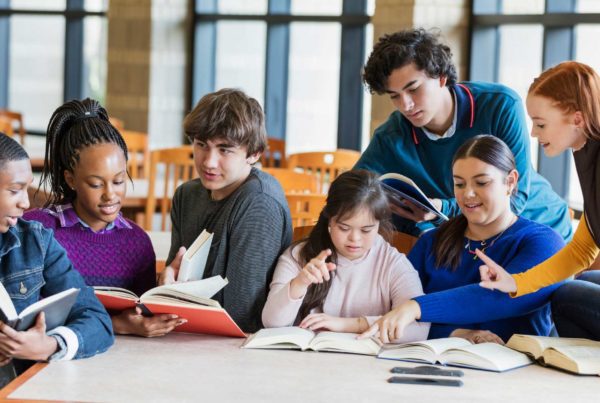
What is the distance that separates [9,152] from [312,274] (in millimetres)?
750

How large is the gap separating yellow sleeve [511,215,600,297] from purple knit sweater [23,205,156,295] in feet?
3.21

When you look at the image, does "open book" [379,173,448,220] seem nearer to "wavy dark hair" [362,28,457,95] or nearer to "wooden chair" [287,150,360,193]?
"wavy dark hair" [362,28,457,95]

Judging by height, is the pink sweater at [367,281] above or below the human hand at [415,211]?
below

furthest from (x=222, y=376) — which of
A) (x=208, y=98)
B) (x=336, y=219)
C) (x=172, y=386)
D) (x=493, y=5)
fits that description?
(x=493, y=5)

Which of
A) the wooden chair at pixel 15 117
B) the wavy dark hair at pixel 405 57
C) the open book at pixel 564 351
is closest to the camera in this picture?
the open book at pixel 564 351

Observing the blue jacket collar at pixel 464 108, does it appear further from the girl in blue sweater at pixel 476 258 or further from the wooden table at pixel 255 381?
the wooden table at pixel 255 381

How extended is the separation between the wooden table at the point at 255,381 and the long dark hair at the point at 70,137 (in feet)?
1.67

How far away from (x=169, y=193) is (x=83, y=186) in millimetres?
3189

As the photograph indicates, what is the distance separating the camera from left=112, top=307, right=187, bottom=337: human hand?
8.12 ft

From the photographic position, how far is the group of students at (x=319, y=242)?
236cm

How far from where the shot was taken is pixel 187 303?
2.35 m

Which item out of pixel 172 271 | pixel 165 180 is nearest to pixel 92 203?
pixel 172 271

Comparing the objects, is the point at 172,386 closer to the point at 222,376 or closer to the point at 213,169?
the point at 222,376

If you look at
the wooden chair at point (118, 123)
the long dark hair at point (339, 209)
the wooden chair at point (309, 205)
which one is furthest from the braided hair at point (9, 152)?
the wooden chair at point (118, 123)
